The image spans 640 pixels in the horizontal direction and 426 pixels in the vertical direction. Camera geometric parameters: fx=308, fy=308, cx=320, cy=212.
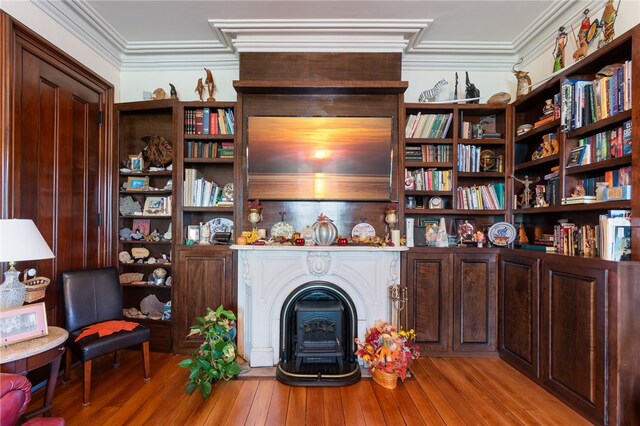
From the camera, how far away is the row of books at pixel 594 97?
6.47 ft

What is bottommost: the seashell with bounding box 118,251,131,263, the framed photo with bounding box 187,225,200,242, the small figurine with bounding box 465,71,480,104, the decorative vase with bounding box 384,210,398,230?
the seashell with bounding box 118,251,131,263

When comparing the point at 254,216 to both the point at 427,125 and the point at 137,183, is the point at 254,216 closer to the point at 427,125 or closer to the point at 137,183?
the point at 137,183

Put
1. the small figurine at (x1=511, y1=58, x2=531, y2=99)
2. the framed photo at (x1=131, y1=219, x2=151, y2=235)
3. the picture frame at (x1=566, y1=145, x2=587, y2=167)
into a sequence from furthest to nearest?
the framed photo at (x1=131, y1=219, x2=151, y2=235) → the small figurine at (x1=511, y1=58, x2=531, y2=99) → the picture frame at (x1=566, y1=145, x2=587, y2=167)

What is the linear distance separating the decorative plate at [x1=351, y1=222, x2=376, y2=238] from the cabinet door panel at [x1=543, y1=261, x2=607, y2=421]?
141 cm

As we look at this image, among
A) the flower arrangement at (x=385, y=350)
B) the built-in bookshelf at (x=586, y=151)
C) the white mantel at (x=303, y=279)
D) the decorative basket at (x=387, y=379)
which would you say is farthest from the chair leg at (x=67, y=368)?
the built-in bookshelf at (x=586, y=151)

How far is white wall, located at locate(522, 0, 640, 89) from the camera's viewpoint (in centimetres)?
209

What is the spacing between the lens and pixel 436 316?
9.67 feet

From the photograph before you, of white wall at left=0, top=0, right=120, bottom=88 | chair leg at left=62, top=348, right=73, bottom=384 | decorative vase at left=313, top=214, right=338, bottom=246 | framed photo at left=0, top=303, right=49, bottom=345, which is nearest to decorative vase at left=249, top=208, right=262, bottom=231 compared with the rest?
decorative vase at left=313, top=214, right=338, bottom=246

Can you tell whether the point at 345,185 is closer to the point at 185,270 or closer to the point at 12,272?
the point at 185,270

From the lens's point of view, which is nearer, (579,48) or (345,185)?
(579,48)

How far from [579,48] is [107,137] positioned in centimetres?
421

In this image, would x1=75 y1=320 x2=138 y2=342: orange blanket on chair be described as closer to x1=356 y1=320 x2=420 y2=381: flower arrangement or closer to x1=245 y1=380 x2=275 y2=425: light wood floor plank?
x1=245 y1=380 x2=275 y2=425: light wood floor plank

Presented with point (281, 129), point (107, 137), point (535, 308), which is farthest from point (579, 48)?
point (107, 137)

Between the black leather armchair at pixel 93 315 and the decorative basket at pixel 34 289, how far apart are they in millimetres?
270
